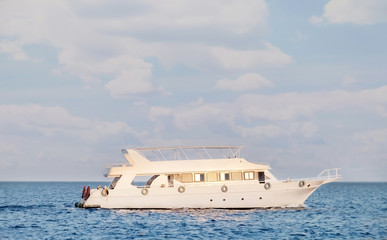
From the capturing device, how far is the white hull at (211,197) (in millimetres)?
39062

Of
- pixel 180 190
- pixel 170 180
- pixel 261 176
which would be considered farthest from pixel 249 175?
pixel 170 180

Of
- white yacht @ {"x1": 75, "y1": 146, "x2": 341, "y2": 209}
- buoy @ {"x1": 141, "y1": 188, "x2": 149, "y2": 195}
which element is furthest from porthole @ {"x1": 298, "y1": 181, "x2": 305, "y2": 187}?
buoy @ {"x1": 141, "y1": 188, "x2": 149, "y2": 195}

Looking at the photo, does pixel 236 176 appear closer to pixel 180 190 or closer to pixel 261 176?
pixel 261 176

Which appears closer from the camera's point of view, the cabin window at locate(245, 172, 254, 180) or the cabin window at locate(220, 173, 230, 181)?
the cabin window at locate(220, 173, 230, 181)

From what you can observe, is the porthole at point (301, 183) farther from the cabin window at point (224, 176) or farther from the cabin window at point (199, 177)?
the cabin window at point (199, 177)

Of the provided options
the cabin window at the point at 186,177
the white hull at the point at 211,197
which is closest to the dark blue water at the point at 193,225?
the white hull at the point at 211,197

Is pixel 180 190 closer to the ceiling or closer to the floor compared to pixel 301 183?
closer to the floor

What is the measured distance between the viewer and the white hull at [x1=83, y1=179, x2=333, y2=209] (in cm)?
3906

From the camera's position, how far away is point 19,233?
3250cm

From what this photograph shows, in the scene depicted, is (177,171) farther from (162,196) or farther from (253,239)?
(253,239)

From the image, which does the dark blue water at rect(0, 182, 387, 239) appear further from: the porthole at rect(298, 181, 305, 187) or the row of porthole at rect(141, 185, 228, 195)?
the porthole at rect(298, 181, 305, 187)

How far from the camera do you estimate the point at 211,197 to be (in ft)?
128

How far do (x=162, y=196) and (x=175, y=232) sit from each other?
8.82 meters

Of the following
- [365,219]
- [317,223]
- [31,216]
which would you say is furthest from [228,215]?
[31,216]
